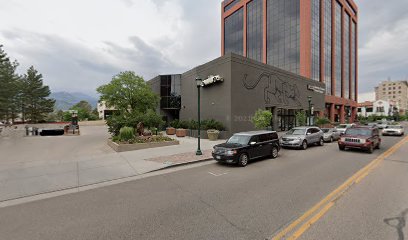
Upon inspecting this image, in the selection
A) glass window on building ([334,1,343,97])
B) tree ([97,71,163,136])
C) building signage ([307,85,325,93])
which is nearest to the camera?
tree ([97,71,163,136])

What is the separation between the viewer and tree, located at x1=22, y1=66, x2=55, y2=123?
49406 millimetres

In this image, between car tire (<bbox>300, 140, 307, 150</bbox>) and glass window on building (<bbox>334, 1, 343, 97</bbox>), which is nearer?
car tire (<bbox>300, 140, 307, 150</bbox>)

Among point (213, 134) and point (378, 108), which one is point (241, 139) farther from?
point (378, 108)

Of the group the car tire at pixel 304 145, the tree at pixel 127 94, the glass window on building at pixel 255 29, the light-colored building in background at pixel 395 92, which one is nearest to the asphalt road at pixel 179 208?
the car tire at pixel 304 145

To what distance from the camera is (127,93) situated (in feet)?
88.2

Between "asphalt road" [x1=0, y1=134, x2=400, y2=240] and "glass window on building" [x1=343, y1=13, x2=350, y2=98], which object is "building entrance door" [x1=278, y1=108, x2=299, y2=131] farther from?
"glass window on building" [x1=343, y1=13, x2=350, y2=98]

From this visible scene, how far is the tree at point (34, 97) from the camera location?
4941 centimetres

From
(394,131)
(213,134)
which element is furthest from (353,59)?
(213,134)

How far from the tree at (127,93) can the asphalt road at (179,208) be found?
2132 centimetres

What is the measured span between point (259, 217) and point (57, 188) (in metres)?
6.72

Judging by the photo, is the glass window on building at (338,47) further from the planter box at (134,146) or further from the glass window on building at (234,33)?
the planter box at (134,146)

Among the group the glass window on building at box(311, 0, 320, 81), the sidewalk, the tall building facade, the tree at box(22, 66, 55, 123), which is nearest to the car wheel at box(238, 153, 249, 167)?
the sidewalk

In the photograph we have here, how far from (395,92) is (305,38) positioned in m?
130

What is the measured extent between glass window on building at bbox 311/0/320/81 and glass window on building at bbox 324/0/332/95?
377 centimetres
